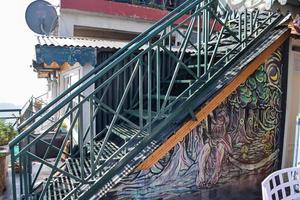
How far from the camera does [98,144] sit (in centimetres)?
411

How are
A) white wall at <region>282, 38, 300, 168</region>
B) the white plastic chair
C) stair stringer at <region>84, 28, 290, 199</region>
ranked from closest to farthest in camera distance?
the white plastic chair < stair stringer at <region>84, 28, 290, 199</region> < white wall at <region>282, 38, 300, 168</region>

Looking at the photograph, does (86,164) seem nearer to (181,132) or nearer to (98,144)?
(98,144)

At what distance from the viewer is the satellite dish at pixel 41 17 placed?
7.77m

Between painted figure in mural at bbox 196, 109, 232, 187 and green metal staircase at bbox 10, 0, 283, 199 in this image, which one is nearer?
green metal staircase at bbox 10, 0, 283, 199

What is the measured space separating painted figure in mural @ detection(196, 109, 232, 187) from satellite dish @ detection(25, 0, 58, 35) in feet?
19.9

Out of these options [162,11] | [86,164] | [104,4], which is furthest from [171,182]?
[162,11]

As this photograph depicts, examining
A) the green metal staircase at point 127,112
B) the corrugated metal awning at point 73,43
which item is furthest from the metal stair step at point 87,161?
the corrugated metal awning at point 73,43

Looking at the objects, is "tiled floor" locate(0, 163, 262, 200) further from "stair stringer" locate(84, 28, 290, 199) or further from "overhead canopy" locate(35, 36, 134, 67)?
"overhead canopy" locate(35, 36, 134, 67)

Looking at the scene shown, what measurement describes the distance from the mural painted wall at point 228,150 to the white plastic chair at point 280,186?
131 cm

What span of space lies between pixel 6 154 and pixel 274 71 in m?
4.56

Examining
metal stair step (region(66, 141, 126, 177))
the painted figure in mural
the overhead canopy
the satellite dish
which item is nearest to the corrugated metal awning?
the overhead canopy

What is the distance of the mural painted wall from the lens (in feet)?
10.9

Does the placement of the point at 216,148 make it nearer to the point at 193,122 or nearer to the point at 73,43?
the point at 193,122

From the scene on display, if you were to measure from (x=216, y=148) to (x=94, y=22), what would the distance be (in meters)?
6.60
